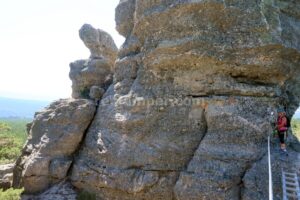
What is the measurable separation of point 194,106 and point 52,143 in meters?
8.94

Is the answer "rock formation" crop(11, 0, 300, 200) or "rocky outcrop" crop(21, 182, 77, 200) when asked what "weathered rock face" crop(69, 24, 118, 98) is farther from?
"rocky outcrop" crop(21, 182, 77, 200)

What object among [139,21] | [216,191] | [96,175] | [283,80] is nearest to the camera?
[216,191]

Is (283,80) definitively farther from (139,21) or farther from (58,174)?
(58,174)

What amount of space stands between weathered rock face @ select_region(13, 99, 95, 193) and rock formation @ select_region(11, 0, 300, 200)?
117 mm

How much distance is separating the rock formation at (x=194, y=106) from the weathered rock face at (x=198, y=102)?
2.0 inches

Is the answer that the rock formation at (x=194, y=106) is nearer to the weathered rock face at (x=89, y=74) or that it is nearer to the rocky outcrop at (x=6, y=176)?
the rocky outcrop at (x=6, y=176)

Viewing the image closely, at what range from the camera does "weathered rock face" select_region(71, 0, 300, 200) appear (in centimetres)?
1562

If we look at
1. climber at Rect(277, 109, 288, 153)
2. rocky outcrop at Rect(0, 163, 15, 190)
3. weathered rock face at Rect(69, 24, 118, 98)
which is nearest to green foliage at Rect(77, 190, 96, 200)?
rocky outcrop at Rect(0, 163, 15, 190)

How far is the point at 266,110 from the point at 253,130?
1.39 meters

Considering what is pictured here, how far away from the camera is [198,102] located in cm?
1709

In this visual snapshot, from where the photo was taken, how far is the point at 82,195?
18172 mm

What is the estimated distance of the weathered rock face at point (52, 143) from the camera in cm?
1895

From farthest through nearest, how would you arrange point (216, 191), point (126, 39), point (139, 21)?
point (126, 39) < point (139, 21) < point (216, 191)

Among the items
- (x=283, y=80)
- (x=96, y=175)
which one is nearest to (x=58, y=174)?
(x=96, y=175)
